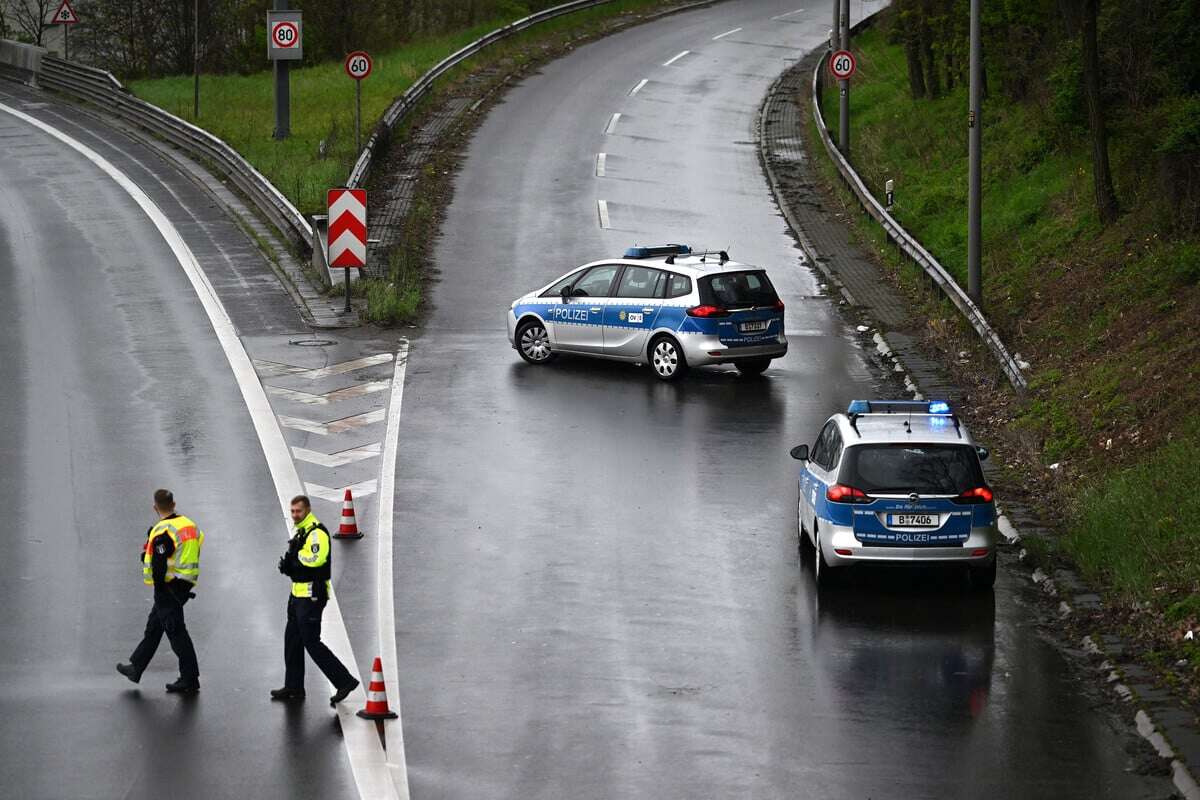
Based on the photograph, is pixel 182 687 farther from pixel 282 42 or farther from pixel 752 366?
pixel 282 42

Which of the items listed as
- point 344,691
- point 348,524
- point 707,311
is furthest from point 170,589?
point 707,311

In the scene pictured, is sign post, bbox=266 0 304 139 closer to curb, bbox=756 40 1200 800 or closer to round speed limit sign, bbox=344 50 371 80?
round speed limit sign, bbox=344 50 371 80

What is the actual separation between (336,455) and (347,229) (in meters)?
8.48

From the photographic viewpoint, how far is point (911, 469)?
49.0ft

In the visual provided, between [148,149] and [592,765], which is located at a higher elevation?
[148,149]

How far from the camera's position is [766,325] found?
78.3 ft

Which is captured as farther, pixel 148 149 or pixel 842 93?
pixel 148 149

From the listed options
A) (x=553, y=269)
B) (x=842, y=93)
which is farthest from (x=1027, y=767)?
(x=842, y=93)

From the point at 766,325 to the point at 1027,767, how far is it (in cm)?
1308

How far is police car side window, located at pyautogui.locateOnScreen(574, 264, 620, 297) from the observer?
24.8 m

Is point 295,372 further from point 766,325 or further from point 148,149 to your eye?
point 148,149

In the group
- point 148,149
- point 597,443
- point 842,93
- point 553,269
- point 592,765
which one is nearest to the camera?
point 592,765

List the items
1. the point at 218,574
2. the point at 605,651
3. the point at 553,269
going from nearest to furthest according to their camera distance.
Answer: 1. the point at 605,651
2. the point at 218,574
3. the point at 553,269

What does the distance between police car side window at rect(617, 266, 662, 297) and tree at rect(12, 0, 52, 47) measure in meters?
37.7
